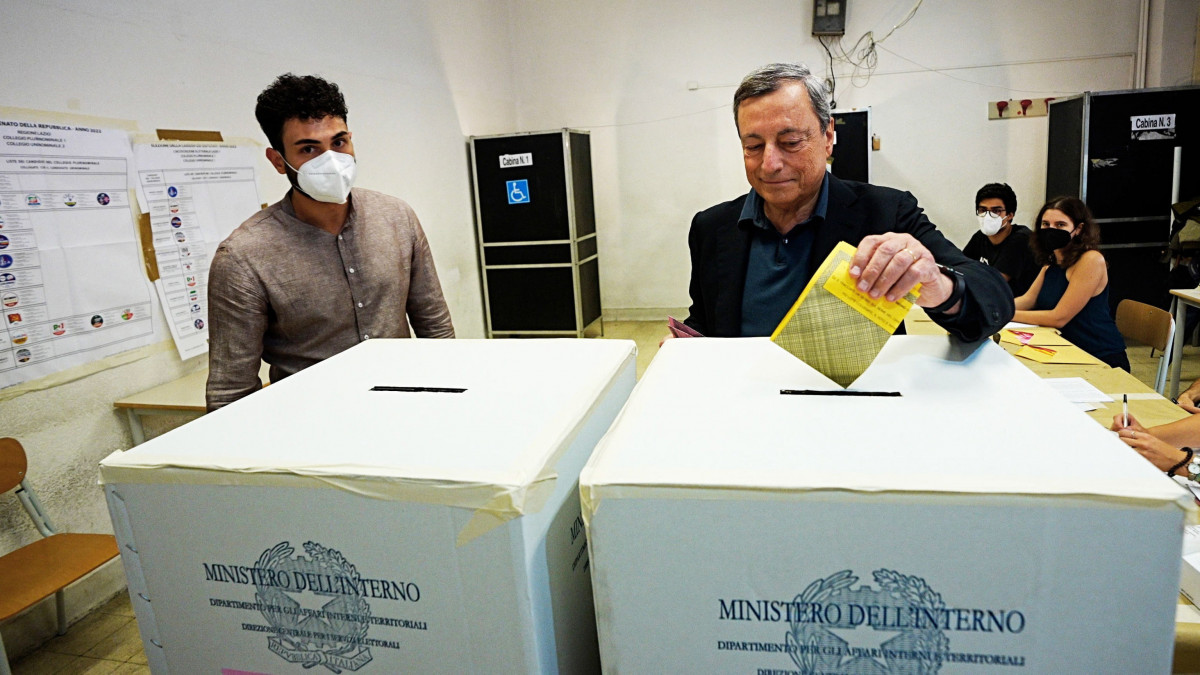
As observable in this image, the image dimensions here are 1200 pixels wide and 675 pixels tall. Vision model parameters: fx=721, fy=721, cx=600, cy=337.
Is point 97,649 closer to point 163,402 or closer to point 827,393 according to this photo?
point 163,402

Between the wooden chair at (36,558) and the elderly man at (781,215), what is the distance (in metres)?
1.86

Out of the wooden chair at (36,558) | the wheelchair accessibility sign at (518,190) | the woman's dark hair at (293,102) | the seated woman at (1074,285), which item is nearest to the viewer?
the woman's dark hair at (293,102)

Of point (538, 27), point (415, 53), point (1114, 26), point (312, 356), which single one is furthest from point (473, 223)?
point (1114, 26)

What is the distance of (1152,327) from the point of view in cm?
304

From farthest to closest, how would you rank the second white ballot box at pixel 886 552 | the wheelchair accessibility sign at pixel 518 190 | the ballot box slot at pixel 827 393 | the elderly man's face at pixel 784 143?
the wheelchair accessibility sign at pixel 518 190
the elderly man's face at pixel 784 143
the ballot box slot at pixel 827 393
the second white ballot box at pixel 886 552

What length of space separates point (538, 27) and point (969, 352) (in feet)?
20.9

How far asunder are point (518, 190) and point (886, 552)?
527 cm

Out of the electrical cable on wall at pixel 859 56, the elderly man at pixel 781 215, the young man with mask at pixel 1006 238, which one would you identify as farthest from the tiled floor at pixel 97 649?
the electrical cable on wall at pixel 859 56

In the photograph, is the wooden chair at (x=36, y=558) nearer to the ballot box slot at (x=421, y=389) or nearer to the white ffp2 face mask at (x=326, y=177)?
the white ffp2 face mask at (x=326, y=177)

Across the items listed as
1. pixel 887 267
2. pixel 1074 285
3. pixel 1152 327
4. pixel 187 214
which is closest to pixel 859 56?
pixel 1074 285

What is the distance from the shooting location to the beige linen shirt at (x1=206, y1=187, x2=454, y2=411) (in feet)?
5.00

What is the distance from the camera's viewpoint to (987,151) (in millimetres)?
5809

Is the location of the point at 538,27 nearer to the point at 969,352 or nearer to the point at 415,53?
the point at 415,53

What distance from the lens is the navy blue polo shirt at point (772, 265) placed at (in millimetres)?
1450
